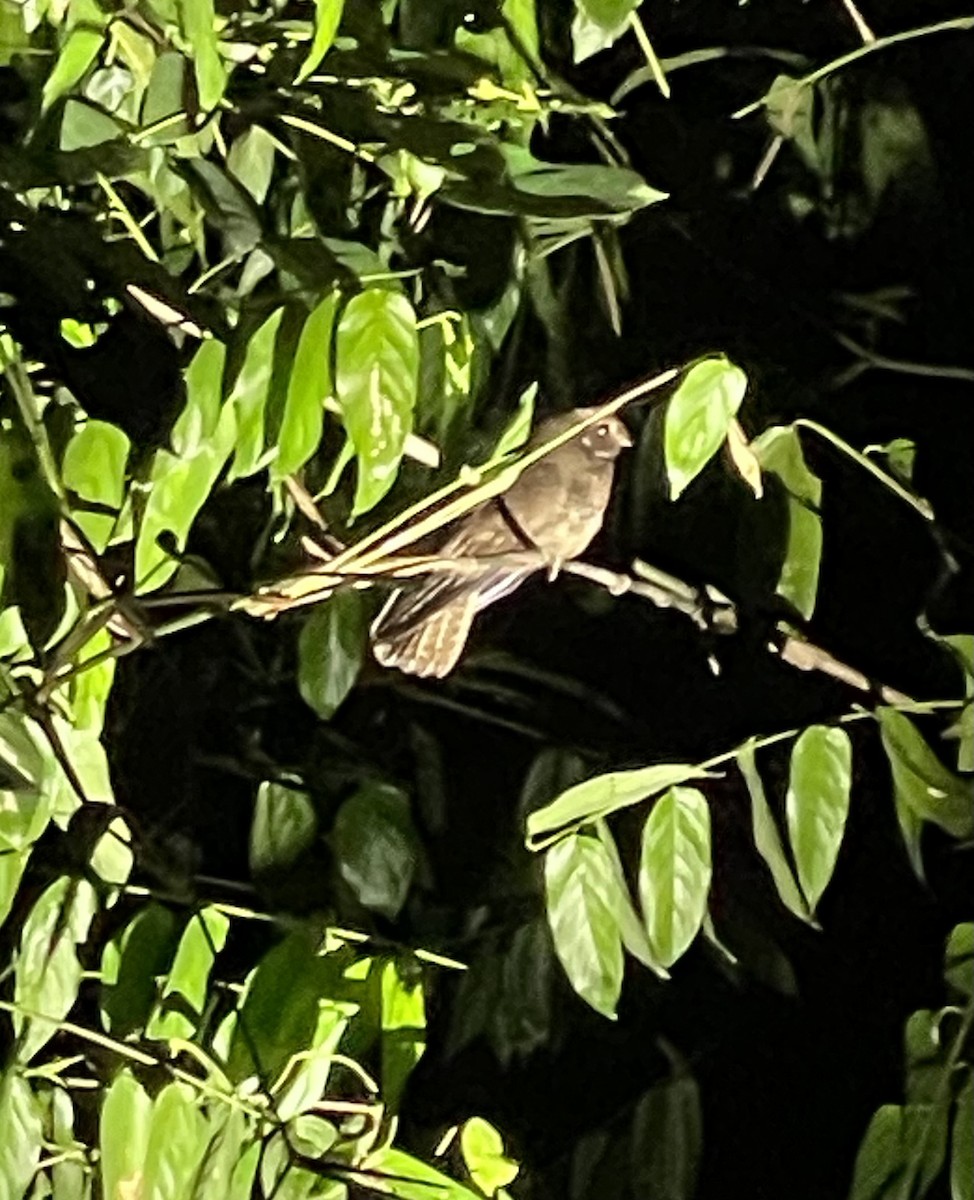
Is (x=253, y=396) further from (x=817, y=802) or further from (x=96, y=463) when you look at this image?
(x=817, y=802)

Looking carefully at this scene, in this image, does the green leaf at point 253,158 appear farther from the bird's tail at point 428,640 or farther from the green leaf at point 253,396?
the bird's tail at point 428,640

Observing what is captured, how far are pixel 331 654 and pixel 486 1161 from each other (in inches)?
11.2

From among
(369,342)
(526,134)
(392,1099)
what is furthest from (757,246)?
(392,1099)

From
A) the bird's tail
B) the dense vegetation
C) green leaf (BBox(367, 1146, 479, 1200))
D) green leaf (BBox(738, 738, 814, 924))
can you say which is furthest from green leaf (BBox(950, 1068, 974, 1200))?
the bird's tail

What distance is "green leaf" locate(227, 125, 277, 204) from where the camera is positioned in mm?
703

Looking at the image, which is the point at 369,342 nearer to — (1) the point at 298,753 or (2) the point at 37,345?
(2) the point at 37,345

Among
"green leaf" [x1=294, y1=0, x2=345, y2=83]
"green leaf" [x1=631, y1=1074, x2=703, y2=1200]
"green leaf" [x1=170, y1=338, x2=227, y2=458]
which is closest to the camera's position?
"green leaf" [x1=294, y1=0, x2=345, y2=83]

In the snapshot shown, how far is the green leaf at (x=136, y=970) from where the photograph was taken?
75 cm

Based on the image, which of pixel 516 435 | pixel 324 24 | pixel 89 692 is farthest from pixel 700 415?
pixel 89 692

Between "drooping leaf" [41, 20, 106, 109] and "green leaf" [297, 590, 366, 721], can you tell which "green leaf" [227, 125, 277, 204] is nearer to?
"drooping leaf" [41, 20, 106, 109]

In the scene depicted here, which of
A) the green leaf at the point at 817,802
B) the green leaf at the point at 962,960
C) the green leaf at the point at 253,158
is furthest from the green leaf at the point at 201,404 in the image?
the green leaf at the point at 962,960

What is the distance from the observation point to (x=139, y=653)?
969 mm

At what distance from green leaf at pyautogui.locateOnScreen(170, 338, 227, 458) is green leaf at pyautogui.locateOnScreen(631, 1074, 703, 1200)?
53 centimetres

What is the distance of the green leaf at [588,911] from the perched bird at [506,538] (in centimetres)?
16
